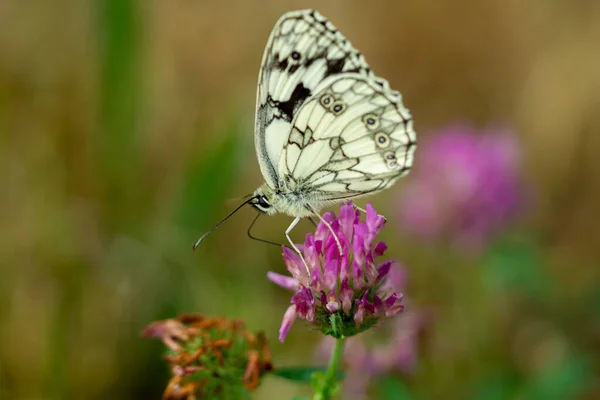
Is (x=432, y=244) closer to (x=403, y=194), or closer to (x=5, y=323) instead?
(x=403, y=194)

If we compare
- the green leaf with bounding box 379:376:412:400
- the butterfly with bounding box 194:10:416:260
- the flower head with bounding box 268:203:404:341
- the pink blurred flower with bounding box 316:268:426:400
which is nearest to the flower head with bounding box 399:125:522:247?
the pink blurred flower with bounding box 316:268:426:400

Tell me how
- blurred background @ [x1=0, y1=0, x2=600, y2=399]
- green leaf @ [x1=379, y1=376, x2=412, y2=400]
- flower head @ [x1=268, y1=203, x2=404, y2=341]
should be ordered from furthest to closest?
blurred background @ [x1=0, y1=0, x2=600, y2=399]
green leaf @ [x1=379, y1=376, x2=412, y2=400]
flower head @ [x1=268, y1=203, x2=404, y2=341]

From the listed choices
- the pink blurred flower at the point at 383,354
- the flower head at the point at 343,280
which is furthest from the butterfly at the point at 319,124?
the pink blurred flower at the point at 383,354

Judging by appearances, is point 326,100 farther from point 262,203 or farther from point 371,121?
point 262,203

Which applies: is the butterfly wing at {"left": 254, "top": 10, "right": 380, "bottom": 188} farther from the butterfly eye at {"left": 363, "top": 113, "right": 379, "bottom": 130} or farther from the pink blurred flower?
the pink blurred flower

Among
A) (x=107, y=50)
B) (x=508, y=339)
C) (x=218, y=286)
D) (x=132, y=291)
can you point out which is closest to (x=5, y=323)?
(x=132, y=291)

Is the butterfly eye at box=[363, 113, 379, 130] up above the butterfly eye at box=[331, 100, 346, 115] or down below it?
below

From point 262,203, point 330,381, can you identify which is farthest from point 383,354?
point 330,381

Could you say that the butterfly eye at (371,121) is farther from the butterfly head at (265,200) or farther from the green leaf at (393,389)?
the green leaf at (393,389)
